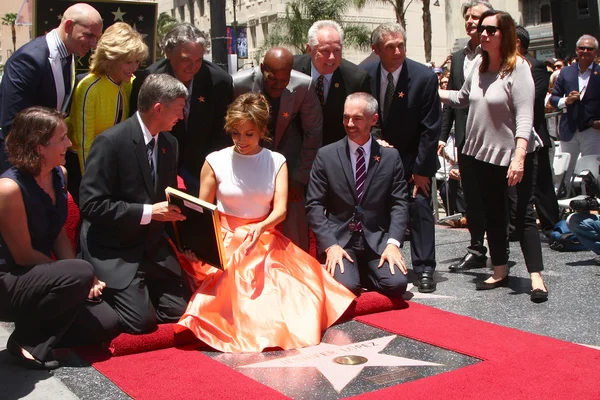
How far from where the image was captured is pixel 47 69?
5320 mm

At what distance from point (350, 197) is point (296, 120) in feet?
2.64


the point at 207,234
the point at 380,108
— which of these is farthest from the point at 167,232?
the point at 380,108

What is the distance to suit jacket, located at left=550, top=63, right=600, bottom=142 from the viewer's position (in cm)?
874

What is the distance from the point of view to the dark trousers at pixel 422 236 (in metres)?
6.31

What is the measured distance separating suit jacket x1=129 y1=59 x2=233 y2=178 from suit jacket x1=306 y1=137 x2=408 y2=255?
0.81 meters

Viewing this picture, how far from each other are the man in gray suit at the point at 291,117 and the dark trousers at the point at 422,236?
84 cm

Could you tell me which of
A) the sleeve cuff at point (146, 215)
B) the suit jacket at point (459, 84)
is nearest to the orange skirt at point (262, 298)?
the sleeve cuff at point (146, 215)

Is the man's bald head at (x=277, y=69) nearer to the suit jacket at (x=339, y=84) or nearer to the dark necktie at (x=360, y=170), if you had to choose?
the suit jacket at (x=339, y=84)

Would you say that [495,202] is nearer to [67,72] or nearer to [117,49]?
[117,49]

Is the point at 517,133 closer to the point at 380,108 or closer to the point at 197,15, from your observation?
the point at 380,108

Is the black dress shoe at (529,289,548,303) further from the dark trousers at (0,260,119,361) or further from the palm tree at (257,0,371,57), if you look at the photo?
the palm tree at (257,0,371,57)

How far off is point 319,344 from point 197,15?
2519 inches

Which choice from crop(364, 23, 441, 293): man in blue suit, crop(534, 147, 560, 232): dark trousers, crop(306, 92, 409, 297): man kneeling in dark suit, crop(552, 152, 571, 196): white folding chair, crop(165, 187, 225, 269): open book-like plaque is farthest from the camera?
crop(552, 152, 571, 196): white folding chair

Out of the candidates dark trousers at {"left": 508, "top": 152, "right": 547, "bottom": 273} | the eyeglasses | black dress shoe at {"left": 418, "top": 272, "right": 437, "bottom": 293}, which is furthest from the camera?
the eyeglasses
